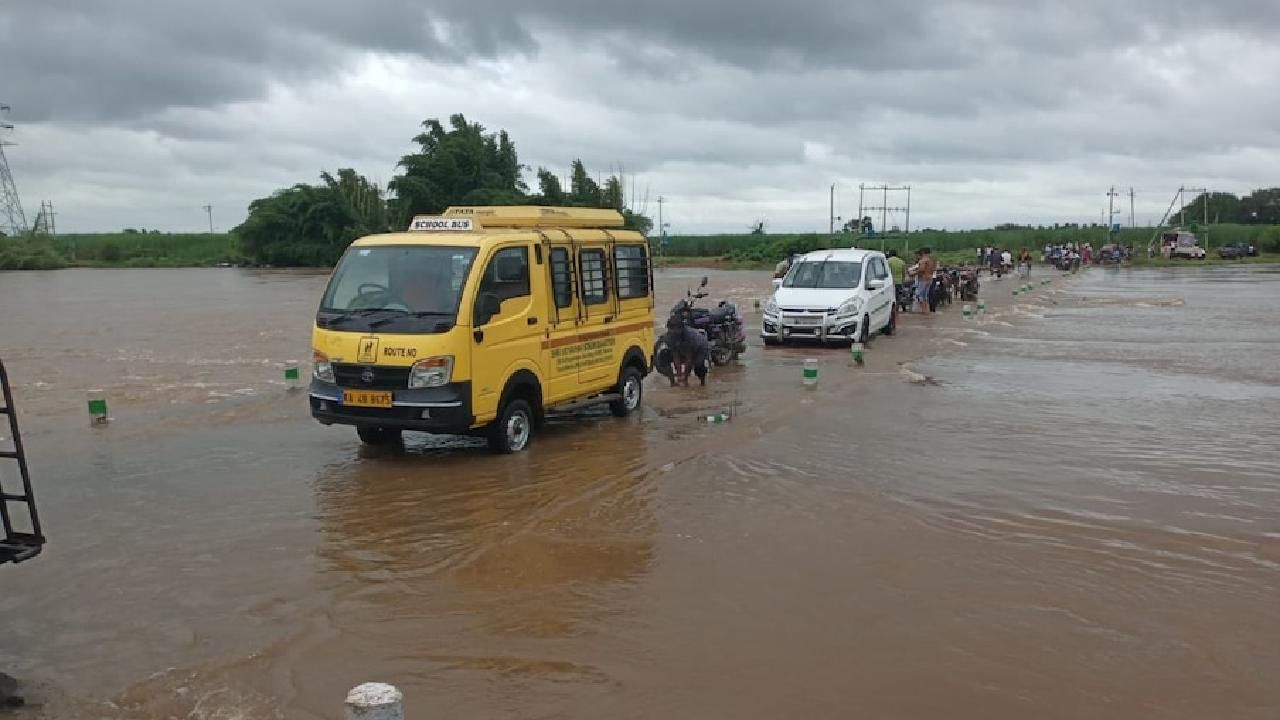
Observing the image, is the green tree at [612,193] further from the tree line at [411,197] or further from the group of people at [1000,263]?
the group of people at [1000,263]

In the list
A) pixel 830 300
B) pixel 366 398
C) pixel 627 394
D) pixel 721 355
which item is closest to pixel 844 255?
pixel 830 300

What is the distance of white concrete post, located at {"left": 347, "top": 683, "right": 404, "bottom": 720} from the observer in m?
3.18

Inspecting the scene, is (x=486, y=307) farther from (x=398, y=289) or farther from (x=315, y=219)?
(x=315, y=219)

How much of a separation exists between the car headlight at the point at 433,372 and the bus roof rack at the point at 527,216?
161cm

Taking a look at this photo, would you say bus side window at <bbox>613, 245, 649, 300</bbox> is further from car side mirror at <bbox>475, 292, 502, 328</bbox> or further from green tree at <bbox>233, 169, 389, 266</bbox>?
green tree at <bbox>233, 169, 389, 266</bbox>

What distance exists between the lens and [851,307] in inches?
714

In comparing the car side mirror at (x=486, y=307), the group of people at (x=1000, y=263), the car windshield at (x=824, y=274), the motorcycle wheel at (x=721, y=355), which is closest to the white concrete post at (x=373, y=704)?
the car side mirror at (x=486, y=307)

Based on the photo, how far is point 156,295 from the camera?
40.8 metres

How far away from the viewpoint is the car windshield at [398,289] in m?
8.65

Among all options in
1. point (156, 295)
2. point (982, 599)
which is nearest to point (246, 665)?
point (982, 599)

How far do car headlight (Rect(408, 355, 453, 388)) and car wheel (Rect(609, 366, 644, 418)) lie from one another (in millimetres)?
3128

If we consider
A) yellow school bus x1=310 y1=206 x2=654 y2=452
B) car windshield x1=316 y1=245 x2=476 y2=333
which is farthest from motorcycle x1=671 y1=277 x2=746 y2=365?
car windshield x1=316 y1=245 x2=476 y2=333

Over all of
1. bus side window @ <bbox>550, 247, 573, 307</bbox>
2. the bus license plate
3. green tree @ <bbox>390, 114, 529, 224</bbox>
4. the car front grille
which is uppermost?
green tree @ <bbox>390, 114, 529, 224</bbox>

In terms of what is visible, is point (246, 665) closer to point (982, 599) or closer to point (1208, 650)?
point (982, 599)
